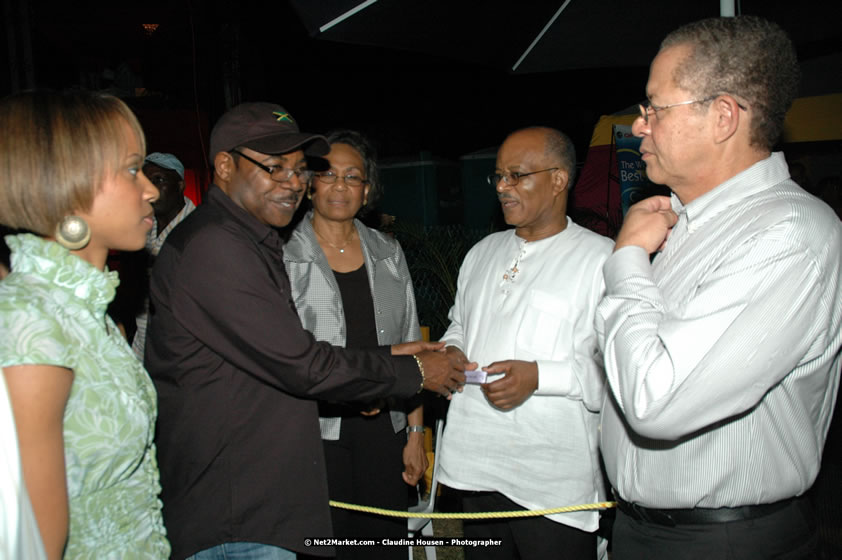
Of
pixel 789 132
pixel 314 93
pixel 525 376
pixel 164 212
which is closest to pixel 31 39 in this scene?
pixel 164 212

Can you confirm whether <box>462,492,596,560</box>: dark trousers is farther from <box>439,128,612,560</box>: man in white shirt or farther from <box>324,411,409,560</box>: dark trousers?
<box>324,411,409,560</box>: dark trousers

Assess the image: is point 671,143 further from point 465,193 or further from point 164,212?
point 465,193

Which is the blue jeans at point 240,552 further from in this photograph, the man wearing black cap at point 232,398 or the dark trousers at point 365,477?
the dark trousers at point 365,477

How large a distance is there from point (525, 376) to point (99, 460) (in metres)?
1.66

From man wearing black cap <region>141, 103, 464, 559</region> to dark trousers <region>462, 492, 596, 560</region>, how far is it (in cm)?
81

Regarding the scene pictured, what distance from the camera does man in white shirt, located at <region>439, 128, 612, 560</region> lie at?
2650 mm

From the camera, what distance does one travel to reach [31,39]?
231 inches

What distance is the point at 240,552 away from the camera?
220 cm

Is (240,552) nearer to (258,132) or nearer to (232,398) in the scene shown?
(232,398)

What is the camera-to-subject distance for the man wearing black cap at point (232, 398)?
86.1 inches

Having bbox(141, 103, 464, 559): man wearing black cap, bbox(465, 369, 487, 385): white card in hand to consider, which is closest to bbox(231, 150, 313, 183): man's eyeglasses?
bbox(141, 103, 464, 559): man wearing black cap

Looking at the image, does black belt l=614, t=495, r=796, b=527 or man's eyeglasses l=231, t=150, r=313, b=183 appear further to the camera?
man's eyeglasses l=231, t=150, r=313, b=183

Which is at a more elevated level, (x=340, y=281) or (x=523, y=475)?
(x=340, y=281)

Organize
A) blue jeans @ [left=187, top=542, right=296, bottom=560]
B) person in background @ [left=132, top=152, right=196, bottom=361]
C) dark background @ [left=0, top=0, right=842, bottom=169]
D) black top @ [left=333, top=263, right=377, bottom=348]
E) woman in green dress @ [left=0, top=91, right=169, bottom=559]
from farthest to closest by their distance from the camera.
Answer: person in background @ [left=132, top=152, right=196, bottom=361]
dark background @ [left=0, top=0, right=842, bottom=169]
black top @ [left=333, top=263, right=377, bottom=348]
blue jeans @ [left=187, top=542, right=296, bottom=560]
woman in green dress @ [left=0, top=91, right=169, bottom=559]
